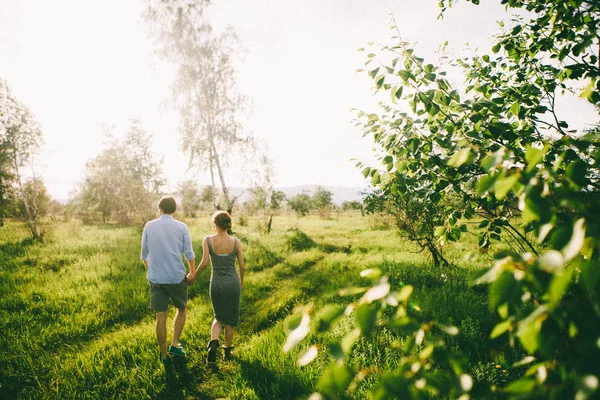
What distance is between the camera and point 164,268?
4.18 meters

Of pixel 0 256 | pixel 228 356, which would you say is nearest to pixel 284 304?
pixel 228 356

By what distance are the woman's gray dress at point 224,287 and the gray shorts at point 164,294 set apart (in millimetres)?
465

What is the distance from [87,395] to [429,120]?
17.2 feet

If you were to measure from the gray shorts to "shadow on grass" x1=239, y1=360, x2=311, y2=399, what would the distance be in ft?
4.76

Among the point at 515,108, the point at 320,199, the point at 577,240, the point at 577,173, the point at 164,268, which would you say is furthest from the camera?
the point at 320,199

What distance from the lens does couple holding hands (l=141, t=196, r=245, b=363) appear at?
420cm

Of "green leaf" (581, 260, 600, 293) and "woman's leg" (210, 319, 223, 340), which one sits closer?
"green leaf" (581, 260, 600, 293)

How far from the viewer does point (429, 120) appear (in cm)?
253

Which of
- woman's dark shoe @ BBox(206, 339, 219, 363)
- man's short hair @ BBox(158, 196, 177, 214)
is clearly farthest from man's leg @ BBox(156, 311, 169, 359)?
man's short hair @ BBox(158, 196, 177, 214)

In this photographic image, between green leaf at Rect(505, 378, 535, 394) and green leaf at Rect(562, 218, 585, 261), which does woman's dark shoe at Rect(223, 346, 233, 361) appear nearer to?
green leaf at Rect(505, 378, 535, 394)

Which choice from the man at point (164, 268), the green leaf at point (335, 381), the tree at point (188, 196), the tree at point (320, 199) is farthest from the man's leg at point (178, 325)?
the tree at point (320, 199)

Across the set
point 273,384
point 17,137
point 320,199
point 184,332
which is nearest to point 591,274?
point 273,384

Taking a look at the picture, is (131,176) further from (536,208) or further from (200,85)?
(536,208)

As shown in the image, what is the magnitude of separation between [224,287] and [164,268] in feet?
3.07
